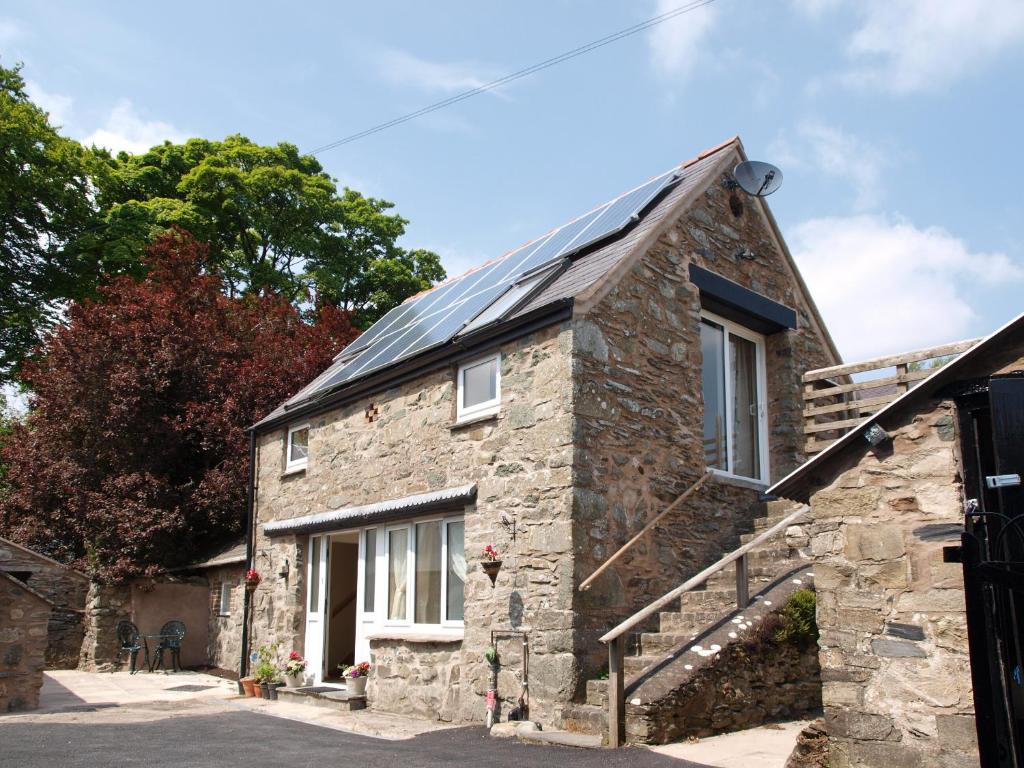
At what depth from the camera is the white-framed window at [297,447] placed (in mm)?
14369

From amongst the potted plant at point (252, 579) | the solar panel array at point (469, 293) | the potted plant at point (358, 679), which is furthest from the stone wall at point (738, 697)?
the potted plant at point (252, 579)

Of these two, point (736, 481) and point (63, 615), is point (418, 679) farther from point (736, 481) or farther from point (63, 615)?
point (63, 615)

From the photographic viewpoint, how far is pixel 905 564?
560 centimetres

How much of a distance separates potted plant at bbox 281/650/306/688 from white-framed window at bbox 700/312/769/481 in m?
6.61

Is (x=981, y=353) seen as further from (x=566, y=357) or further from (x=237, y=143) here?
(x=237, y=143)

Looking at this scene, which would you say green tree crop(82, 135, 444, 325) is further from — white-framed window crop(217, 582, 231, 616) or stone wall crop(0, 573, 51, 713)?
stone wall crop(0, 573, 51, 713)

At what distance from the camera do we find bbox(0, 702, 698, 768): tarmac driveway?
287 inches

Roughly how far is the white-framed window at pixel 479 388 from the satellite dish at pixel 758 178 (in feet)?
14.1

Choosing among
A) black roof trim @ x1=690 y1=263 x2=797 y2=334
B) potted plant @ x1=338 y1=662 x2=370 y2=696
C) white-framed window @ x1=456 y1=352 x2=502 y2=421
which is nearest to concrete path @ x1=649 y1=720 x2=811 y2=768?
white-framed window @ x1=456 y1=352 x2=502 y2=421

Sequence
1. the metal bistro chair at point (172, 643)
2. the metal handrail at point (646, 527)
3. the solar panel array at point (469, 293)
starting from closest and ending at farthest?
the metal handrail at point (646, 527) → the solar panel array at point (469, 293) → the metal bistro chair at point (172, 643)

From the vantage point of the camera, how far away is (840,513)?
5.98 m

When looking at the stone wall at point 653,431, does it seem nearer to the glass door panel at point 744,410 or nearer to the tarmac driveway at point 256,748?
the glass door panel at point 744,410

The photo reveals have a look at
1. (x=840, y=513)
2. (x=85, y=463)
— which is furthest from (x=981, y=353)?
(x=85, y=463)

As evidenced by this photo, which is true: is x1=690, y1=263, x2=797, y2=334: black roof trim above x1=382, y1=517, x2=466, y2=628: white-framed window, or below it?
above
